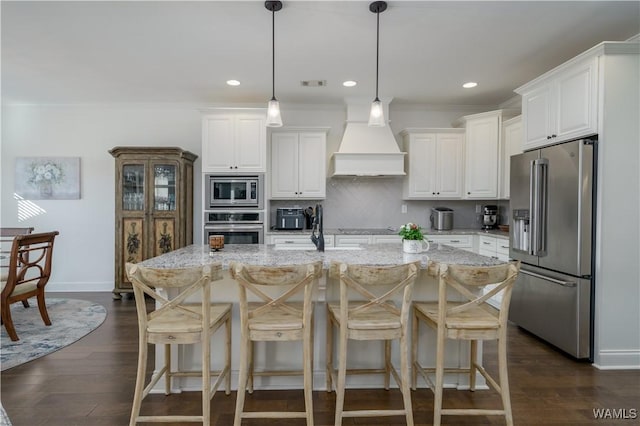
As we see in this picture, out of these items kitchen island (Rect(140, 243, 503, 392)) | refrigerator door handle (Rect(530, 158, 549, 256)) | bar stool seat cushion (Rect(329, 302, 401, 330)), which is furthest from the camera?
refrigerator door handle (Rect(530, 158, 549, 256))

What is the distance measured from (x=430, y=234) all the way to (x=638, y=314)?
212 centimetres

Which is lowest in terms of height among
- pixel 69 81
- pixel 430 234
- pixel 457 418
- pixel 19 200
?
pixel 457 418

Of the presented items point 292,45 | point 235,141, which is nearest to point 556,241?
point 292,45

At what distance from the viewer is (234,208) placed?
4.33m

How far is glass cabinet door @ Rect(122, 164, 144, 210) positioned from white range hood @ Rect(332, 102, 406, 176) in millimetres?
2570

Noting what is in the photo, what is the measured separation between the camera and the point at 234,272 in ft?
5.88

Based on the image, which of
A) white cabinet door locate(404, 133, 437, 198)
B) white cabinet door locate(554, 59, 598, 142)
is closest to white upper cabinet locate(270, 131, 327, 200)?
white cabinet door locate(404, 133, 437, 198)

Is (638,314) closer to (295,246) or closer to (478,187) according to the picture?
(478,187)

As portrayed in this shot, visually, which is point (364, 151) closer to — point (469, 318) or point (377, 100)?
point (377, 100)

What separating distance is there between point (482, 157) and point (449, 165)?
16.8 inches

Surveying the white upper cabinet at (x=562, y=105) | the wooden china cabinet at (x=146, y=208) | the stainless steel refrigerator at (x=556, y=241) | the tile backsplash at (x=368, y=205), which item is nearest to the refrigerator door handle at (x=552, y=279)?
the stainless steel refrigerator at (x=556, y=241)

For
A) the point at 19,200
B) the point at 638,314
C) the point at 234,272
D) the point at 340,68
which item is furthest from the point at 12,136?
the point at 638,314

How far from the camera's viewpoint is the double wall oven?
4289mm

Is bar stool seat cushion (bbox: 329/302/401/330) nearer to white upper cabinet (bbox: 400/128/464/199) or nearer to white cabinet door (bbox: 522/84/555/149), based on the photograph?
white cabinet door (bbox: 522/84/555/149)
